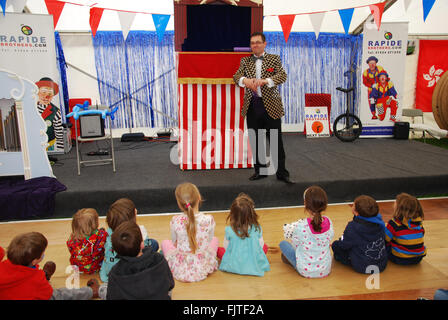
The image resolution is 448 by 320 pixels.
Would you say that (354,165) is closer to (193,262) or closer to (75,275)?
(193,262)

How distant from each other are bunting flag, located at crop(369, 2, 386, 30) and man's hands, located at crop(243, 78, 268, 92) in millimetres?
3516

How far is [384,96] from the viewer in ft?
20.5

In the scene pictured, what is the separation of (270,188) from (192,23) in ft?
8.08

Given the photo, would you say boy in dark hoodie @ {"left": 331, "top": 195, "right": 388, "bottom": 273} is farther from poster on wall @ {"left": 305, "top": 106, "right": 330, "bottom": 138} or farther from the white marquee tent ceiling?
the white marquee tent ceiling

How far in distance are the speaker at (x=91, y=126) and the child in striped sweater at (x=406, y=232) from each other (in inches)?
127

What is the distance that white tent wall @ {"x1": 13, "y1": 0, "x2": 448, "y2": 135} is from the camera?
5.84m

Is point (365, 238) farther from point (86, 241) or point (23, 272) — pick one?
point (23, 272)

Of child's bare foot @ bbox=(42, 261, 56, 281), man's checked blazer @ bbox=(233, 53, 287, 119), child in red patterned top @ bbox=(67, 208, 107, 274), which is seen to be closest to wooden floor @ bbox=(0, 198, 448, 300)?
child's bare foot @ bbox=(42, 261, 56, 281)

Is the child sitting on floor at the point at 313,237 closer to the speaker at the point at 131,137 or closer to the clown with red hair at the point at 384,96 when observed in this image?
the speaker at the point at 131,137

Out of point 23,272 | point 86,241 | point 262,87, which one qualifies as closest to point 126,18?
point 262,87

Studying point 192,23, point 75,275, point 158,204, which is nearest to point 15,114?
point 158,204

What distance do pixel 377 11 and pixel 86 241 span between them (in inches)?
222
